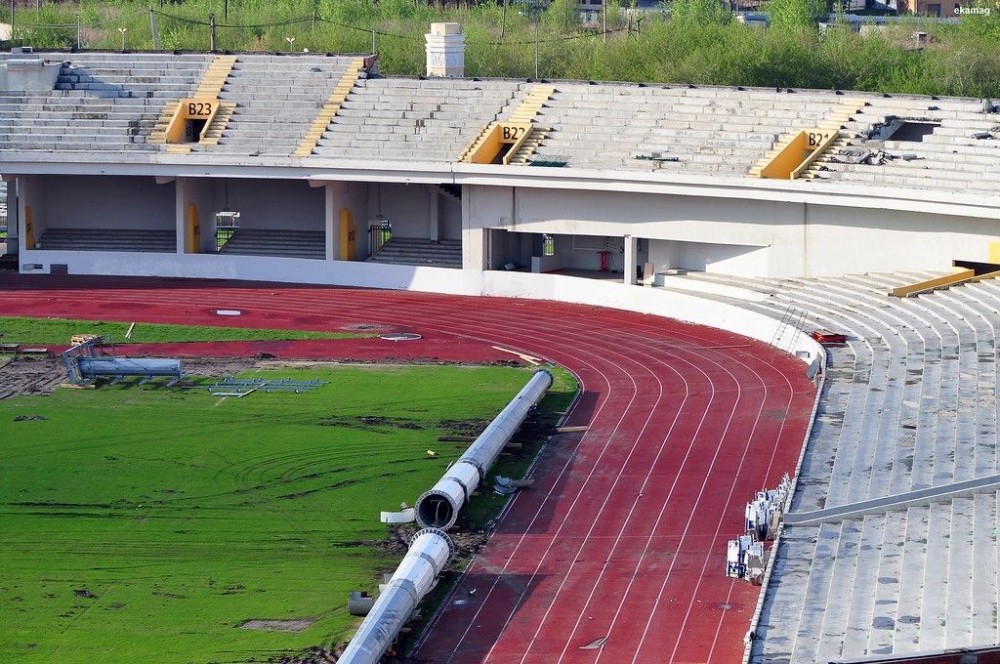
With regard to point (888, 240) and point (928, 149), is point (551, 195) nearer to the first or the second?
point (888, 240)

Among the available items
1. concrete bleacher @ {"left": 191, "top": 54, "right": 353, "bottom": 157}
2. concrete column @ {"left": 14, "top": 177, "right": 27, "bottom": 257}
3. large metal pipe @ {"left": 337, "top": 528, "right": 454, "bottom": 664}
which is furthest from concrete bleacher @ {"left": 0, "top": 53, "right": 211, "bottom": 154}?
large metal pipe @ {"left": 337, "top": 528, "right": 454, "bottom": 664}

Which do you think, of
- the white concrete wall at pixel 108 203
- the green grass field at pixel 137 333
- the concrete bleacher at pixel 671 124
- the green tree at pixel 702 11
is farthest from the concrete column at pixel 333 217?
the green tree at pixel 702 11

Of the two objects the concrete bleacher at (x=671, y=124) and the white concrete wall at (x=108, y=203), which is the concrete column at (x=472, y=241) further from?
the white concrete wall at (x=108, y=203)

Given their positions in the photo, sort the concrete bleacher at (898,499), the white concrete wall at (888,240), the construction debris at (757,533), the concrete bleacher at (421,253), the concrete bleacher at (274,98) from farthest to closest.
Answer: the concrete bleacher at (274,98), the concrete bleacher at (421,253), the white concrete wall at (888,240), the construction debris at (757,533), the concrete bleacher at (898,499)

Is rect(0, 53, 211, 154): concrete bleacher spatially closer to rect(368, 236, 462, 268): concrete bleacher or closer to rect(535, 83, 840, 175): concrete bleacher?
rect(368, 236, 462, 268): concrete bleacher

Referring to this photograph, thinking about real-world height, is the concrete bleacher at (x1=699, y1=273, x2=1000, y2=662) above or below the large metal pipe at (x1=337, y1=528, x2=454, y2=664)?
above

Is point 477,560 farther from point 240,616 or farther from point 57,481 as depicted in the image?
point 57,481

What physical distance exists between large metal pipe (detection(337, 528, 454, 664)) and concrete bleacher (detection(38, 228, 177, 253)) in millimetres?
26227

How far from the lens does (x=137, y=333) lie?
35.7 m

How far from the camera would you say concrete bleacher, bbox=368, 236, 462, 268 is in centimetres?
4281

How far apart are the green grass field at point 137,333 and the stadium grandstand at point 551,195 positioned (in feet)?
20.7

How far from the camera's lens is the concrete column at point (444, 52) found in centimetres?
4612

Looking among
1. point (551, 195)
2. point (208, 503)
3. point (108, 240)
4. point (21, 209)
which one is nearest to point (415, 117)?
point (551, 195)

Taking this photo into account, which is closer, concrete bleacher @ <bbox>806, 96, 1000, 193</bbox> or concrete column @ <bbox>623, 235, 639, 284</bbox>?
concrete bleacher @ <bbox>806, 96, 1000, 193</bbox>
